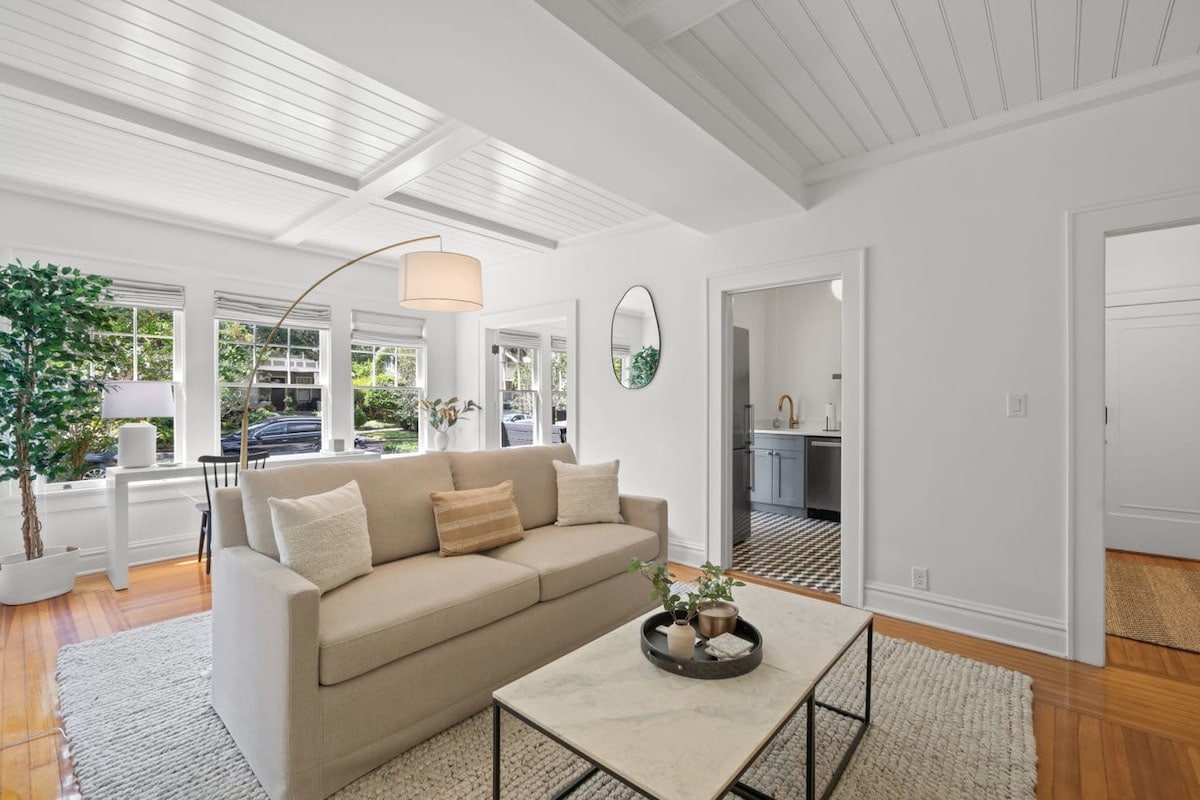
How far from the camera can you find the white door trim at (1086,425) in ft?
8.38

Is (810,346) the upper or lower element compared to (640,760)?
upper

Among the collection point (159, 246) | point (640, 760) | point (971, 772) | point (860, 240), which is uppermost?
point (159, 246)

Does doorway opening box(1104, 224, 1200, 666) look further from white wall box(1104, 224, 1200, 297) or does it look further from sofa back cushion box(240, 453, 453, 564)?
sofa back cushion box(240, 453, 453, 564)

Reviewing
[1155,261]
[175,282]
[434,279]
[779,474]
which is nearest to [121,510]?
[175,282]

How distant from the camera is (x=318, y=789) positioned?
1688 mm

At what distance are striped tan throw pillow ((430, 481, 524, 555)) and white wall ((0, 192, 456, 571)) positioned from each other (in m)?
2.97

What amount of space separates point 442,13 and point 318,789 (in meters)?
2.42

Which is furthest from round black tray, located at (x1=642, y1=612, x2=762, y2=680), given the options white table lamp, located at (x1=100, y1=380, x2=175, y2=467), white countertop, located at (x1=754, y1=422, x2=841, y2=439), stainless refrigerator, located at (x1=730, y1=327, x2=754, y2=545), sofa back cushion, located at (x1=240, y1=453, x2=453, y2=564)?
white countertop, located at (x1=754, y1=422, x2=841, y2=439)

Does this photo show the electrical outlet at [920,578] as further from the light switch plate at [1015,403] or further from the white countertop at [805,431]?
the white countertop at [805,431]

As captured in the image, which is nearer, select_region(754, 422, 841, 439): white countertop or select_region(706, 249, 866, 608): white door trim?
select_region(706, 249, 866, 608): white door trim

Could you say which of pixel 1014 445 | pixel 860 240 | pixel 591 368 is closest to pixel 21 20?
pixel 591 368

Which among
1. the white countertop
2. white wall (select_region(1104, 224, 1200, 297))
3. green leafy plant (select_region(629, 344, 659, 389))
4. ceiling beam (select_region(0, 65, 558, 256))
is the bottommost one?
the white countertop

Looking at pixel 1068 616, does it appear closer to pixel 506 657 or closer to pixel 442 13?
pixel 506 657

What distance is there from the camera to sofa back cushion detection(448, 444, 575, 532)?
302 centimetres
